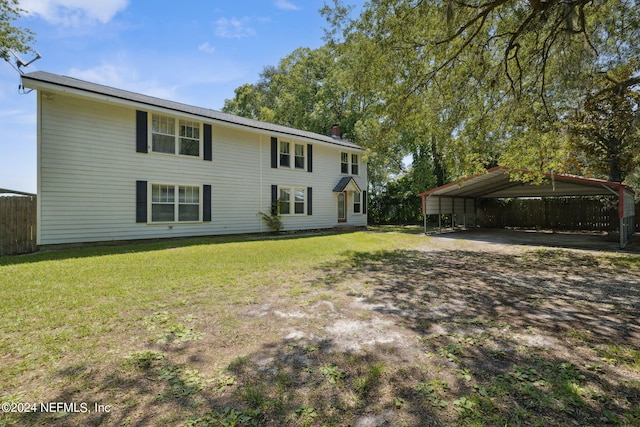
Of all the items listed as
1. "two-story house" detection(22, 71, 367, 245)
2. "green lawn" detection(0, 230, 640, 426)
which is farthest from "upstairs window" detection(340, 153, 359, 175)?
"green lawn" detection(0, 230, 640, 426)

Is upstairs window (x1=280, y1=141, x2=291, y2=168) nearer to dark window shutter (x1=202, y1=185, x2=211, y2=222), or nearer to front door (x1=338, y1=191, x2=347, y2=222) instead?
dark window shutter (x1=202, y1=185, x2=211, y2=222)

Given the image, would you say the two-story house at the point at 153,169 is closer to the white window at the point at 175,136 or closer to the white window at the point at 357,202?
the white window at the point at 175,136

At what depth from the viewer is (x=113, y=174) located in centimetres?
980

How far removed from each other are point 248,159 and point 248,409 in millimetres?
12285

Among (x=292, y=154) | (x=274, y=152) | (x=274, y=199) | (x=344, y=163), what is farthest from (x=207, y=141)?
(x=344, y=163)

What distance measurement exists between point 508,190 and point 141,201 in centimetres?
1789

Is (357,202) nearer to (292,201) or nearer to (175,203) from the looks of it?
(292,201)

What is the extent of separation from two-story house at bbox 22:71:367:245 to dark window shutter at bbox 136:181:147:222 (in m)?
0.03

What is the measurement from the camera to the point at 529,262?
24.6 feet

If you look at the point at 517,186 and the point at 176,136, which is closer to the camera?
the point at 176,136

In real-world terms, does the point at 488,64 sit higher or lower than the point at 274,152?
higher

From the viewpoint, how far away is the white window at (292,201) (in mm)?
14586

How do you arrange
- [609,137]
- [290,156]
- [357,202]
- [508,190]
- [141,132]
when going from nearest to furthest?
[141,132]
[609,137]
[290,156]
[508,190]
[357,202]

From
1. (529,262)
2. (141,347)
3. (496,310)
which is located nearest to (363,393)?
(141,347)
